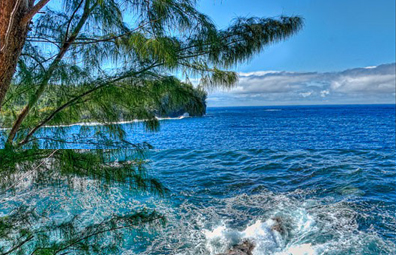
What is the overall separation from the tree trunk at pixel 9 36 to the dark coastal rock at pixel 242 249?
444cm

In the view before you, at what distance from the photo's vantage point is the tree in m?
2.71

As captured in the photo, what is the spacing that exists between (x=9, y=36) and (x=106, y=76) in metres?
1.09

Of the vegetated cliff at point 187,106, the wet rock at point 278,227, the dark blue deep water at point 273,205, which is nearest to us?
the vegetated cliff at point 187,106

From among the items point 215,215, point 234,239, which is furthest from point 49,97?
point 215,215

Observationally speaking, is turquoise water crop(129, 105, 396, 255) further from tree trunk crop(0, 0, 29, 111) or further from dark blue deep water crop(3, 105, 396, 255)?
tree trunk crop(0, 0, 29, 111)

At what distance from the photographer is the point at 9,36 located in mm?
2041

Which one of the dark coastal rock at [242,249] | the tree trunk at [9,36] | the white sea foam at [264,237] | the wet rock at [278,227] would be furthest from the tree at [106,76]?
the wet rock at [278,227]

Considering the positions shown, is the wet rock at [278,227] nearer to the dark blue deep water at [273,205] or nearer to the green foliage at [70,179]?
the dark blue deep water at [273,205]

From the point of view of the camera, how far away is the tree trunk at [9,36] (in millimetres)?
2012

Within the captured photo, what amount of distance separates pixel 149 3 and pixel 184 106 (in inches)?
51.7

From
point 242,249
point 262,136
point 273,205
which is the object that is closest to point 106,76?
point 242,249

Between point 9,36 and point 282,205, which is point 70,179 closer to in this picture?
point 9,36

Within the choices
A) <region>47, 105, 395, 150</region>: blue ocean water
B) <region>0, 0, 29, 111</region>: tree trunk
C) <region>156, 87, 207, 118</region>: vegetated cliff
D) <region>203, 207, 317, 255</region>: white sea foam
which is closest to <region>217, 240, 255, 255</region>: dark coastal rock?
<region>203, 207, 317, 255</region>: white sea foam

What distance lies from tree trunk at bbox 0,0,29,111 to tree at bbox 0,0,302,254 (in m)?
0.50
